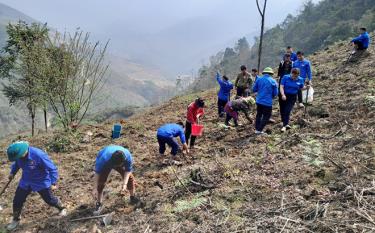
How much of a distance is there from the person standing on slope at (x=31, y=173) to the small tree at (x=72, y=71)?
591 centimetres

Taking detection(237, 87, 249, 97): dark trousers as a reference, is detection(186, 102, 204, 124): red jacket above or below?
below

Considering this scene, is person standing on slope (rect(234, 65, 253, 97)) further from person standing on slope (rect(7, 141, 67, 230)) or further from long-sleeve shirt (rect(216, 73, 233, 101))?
person standing on slope (rect(7, 141, 67, 230))

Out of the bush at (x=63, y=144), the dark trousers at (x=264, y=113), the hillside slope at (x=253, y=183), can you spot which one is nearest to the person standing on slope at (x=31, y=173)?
the hillside slope at (x=253, y=183)

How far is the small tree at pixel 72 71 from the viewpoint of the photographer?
471 inches

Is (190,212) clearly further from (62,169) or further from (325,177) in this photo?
(62,169)

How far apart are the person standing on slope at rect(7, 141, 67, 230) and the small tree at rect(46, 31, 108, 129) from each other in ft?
19.4

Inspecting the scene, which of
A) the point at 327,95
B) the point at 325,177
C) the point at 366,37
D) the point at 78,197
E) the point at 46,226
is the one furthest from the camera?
the point at 366,37

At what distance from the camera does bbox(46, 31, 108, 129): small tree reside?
12.0 meters

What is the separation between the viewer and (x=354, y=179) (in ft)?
17.6

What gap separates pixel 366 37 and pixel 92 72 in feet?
31.5

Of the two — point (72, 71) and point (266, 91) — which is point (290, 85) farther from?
point (72, 71)

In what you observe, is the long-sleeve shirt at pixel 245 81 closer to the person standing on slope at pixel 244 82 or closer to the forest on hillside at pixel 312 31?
the person standing on slope at pixel 244 82

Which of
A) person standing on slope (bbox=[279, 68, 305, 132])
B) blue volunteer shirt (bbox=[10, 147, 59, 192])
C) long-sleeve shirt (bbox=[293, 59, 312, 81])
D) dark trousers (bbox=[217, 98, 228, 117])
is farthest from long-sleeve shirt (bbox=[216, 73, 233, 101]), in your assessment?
blue volunteer shirt (bbox=[10, 147, 59, 192])

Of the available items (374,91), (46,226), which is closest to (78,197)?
(46,226)
